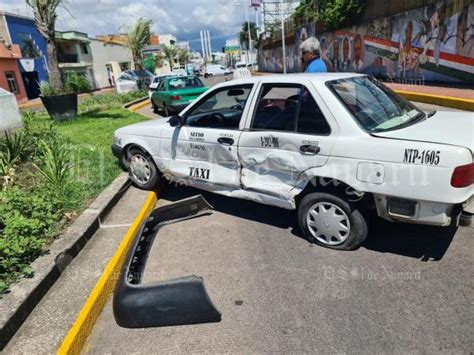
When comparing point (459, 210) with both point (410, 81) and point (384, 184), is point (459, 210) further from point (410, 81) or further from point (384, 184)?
point (410, 81)

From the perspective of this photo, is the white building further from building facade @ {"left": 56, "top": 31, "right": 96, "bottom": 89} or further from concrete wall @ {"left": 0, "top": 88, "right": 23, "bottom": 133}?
concrete wall @ {"left": 0, "top": 88, "right": 23, "bottom": 133}

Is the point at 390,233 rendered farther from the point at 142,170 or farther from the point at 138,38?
the point at 138,38

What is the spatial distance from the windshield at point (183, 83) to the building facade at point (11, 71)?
21038 mm

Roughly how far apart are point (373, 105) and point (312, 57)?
6.78 ft

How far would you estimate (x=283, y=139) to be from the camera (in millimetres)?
3699

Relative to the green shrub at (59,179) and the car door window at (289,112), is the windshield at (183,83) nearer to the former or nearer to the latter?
the green shrub at (59,179)

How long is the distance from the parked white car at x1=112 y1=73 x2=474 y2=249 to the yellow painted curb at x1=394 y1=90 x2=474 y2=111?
7.36m

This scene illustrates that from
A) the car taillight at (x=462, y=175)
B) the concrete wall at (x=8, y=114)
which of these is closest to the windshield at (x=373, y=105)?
the car taillight at (x=462, y=175)

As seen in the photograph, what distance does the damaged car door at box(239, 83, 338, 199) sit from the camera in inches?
138

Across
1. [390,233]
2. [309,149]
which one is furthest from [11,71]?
[390,233]

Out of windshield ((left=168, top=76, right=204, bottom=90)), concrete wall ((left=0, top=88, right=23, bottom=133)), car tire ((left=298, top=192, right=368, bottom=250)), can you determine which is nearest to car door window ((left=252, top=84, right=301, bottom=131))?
car tire ((left=298, top=192, right=368, bottom=250))

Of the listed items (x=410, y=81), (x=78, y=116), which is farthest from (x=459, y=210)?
(x=410, y=81)

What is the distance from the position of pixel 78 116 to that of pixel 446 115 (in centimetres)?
1185

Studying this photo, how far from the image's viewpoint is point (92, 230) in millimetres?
4305
